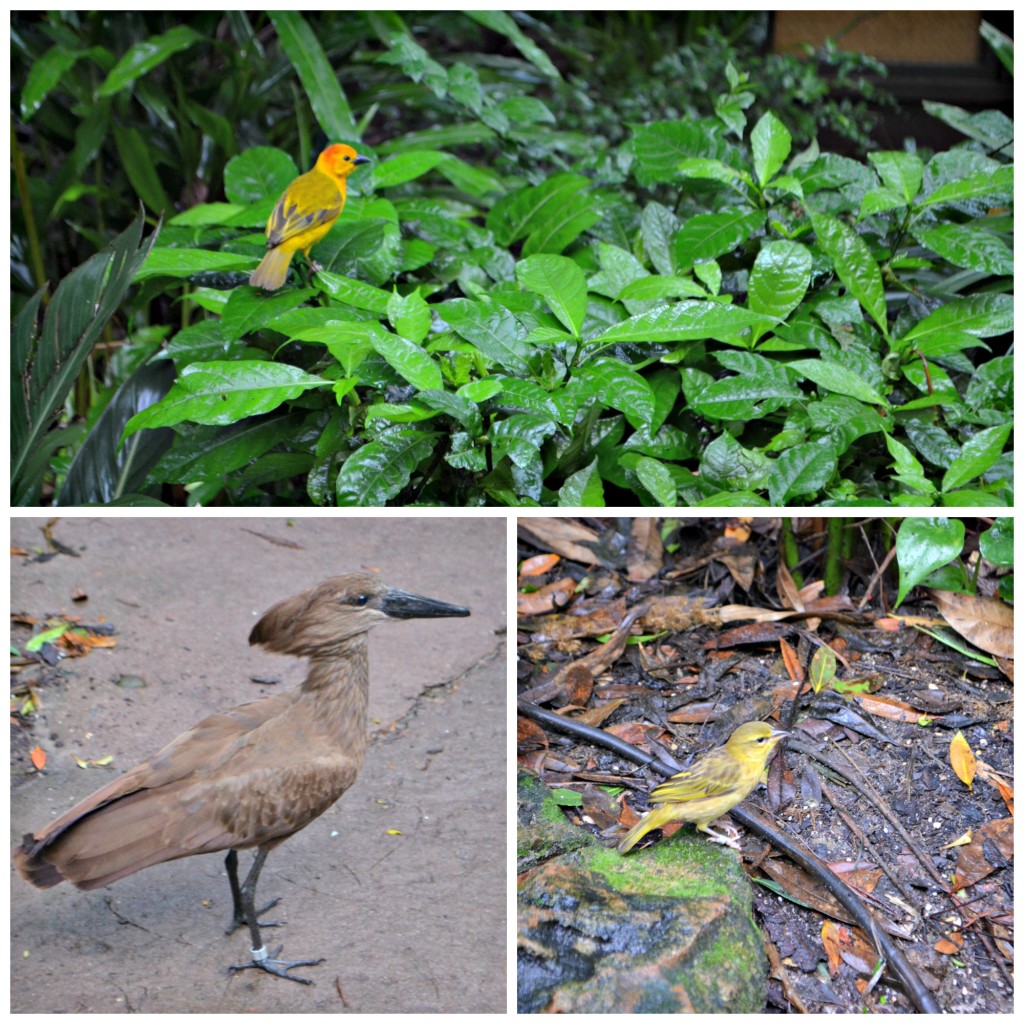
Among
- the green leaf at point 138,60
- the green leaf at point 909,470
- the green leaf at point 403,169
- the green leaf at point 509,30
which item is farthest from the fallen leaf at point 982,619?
the green leaf at point 138,60

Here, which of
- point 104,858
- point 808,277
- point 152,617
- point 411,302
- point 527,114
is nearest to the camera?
point 104,858

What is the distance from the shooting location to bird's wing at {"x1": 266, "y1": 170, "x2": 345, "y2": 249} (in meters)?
1.44

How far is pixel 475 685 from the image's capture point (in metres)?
1.10

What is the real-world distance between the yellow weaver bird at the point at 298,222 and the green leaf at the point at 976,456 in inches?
35.4

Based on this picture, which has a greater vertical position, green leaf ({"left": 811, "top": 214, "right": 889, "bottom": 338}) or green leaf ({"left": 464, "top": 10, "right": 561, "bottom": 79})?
green leaf ({"left": 464, "top": 10, "right": 561, "bottom": 79})

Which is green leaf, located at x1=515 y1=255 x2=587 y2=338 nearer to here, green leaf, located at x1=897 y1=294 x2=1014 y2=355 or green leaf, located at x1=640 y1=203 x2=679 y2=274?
green leaf, located at x1=640 y1=203 x2=679 y2=274

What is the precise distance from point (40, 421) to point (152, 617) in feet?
1.25

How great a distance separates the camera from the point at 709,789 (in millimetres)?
1019

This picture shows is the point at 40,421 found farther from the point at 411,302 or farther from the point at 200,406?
the point at 411,302

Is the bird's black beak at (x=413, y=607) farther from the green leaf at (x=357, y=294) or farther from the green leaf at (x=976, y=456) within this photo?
the green leaf at (x=976, y=456)

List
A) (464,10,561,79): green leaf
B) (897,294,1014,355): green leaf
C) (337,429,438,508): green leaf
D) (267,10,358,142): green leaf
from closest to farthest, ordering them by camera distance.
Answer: (337,429,438,508): green leaf < (897,294,1014,355): green leaf < (267,10,358,142): green leaf < (464,10,561,79): green leaf

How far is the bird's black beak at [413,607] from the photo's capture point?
105 cm

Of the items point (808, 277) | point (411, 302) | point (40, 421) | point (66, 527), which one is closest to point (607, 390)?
point (411, 302)

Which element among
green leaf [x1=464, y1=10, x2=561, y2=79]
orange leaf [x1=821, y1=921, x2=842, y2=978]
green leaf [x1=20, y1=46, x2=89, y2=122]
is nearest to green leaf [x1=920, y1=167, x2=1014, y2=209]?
orange leaf [x1=821, y1=921, x2=842, y2=978]
